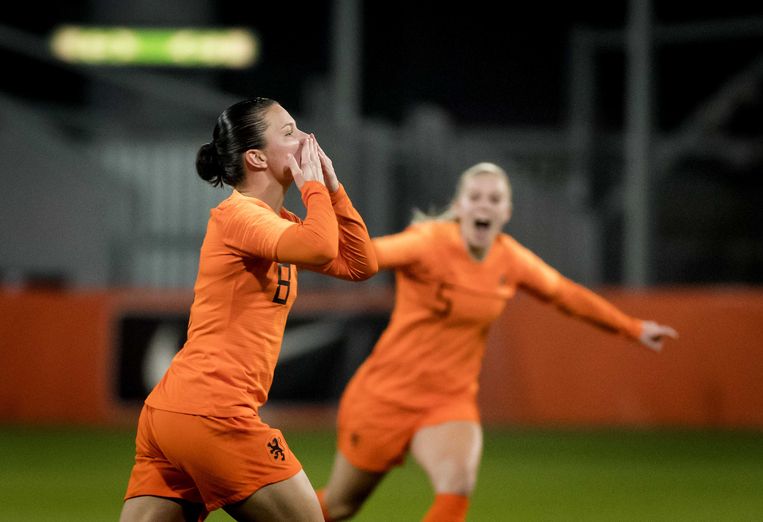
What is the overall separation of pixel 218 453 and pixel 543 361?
900 centimetres

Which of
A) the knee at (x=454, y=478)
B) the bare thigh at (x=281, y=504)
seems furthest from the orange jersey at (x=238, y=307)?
the knee at (x=454, y=478)

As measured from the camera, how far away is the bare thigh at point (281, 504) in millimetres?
4195

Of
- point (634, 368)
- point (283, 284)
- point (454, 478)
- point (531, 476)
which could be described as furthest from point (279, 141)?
point (634, 368)

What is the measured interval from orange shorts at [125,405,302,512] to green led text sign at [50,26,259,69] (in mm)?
20244

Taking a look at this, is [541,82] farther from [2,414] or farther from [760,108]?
[2,414]

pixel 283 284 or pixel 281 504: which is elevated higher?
pixel 283 284

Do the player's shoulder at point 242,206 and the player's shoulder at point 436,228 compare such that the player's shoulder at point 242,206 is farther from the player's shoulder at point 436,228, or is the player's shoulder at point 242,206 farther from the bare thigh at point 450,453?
the player's shoulder at point 436,228

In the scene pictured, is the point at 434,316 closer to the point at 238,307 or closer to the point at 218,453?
the point at 238,307

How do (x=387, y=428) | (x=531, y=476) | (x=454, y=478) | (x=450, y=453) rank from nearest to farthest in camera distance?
(x=454, y=478), (x=450, y=453), (x=387, y=428), (x=531, y=476)

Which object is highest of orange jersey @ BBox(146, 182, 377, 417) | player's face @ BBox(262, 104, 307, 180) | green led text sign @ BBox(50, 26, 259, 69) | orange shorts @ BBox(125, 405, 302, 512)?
green led text sign @ BBox(50, 26, 259, 69)

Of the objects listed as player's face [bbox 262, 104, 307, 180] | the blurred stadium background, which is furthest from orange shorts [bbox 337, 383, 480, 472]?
player's face [bbox 262, 104, 307, 180]

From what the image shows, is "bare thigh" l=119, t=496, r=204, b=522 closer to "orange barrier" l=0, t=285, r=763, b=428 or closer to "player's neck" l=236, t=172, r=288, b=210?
"player's neck" l=236, t=172, r=288, b=210

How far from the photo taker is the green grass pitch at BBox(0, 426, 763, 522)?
835 centimetres

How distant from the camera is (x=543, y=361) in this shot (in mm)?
12891
